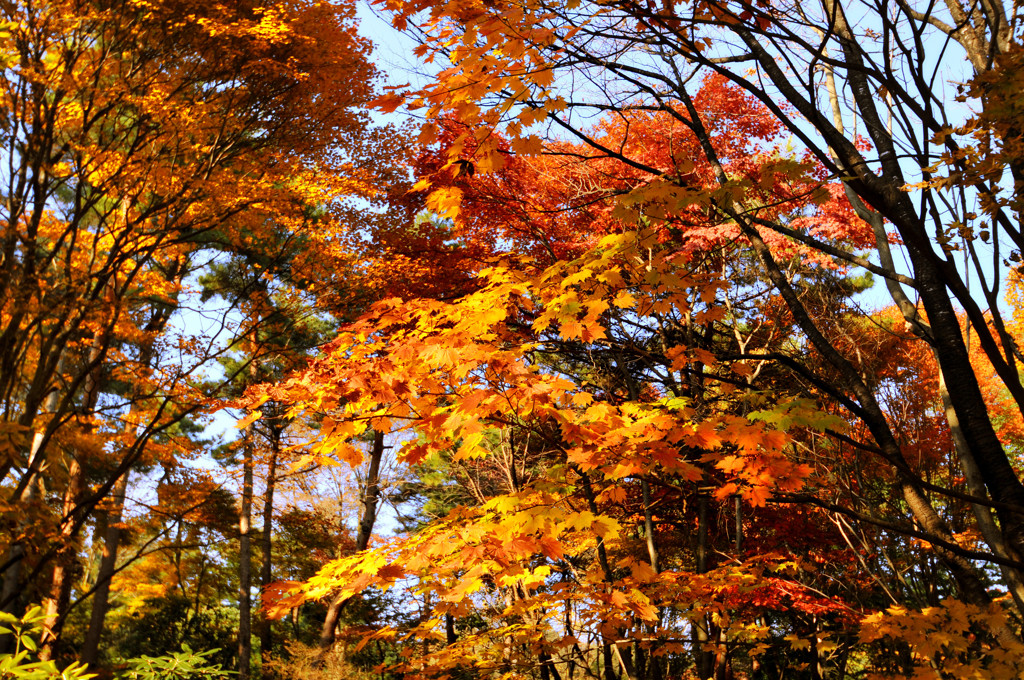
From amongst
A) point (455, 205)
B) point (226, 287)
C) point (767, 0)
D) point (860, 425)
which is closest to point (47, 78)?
point (455, 205)

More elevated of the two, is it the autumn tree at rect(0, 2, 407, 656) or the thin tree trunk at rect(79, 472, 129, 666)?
the autumn tree at rect(0, 2, 407, 656)

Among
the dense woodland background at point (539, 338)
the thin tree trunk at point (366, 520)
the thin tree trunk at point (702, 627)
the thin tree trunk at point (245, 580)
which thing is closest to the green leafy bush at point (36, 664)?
the dense woodland background at point (539, 338)

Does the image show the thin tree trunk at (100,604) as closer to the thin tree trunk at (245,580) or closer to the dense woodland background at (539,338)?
the dense woodland background at (539,338)

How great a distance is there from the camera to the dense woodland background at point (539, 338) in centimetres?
279

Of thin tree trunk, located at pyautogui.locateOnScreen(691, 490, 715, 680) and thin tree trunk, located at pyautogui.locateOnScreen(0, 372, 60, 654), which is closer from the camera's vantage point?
thin tree trunk, located at pyautogui.locateOnScreen(0, 372, 60, 654)

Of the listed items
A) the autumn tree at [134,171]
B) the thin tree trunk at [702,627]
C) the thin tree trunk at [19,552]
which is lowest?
the thin tree trunk at [702,627]

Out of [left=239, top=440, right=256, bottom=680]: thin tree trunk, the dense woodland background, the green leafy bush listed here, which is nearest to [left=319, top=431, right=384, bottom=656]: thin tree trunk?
the dense woodland background


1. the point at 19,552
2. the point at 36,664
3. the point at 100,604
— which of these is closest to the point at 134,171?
the point at 19,552

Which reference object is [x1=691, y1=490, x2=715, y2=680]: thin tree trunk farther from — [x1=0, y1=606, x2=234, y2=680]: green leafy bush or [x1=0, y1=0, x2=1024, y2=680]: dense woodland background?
[x1=0, y1=606, x2=234, y2=680]: green leafy bush

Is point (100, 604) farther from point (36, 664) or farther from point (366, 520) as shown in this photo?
point (36, 664)

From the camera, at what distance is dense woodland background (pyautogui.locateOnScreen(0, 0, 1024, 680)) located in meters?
2.79

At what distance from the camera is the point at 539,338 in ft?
16.8

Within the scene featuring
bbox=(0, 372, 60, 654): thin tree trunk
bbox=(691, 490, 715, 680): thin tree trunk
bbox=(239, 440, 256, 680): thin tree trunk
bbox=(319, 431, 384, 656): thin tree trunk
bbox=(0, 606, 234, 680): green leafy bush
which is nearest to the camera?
bbox=(0, 606, 234, 680): green leafy bush

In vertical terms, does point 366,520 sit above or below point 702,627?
above
